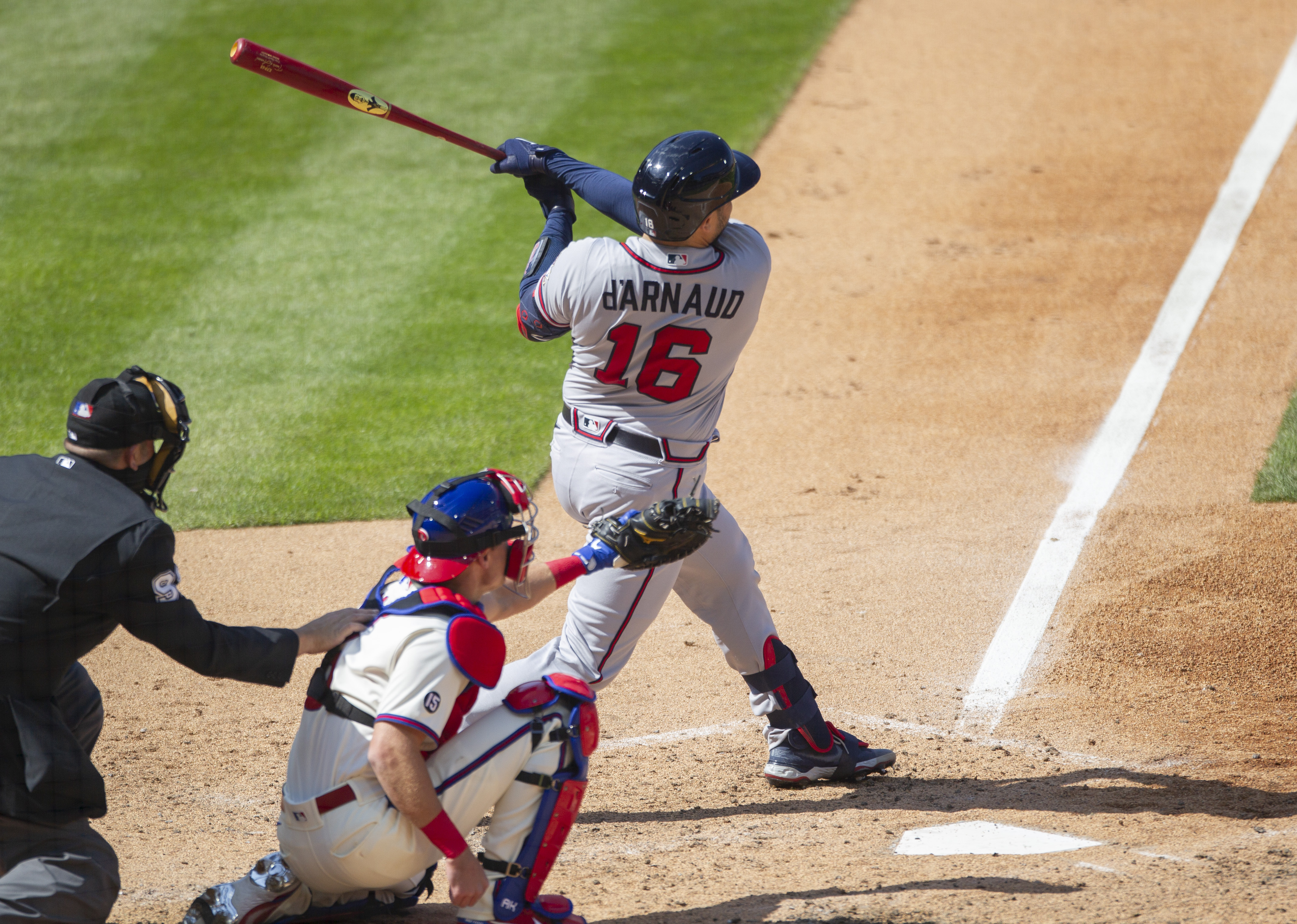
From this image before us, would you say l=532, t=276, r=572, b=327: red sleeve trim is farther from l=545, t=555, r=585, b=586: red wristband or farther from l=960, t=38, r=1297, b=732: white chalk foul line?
l=960, t=38, r=1297, b=732: white chalk foul line

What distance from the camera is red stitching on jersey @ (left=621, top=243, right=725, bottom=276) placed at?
3266mm

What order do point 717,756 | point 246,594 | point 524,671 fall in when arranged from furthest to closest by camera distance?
point 246,594
point 717,756
point 524,671

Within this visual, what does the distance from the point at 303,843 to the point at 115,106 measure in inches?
329

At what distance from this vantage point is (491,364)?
7.02 m

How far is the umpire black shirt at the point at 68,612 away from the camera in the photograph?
101 inches

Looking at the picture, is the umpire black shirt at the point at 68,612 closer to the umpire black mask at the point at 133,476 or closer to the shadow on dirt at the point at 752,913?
the umpire black mask at the point at 133,476

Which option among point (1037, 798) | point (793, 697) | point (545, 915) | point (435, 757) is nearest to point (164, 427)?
point (435, 757)

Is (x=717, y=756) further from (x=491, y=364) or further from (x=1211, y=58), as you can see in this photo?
(x=1211, y=58)

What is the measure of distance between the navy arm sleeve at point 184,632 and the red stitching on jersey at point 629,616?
0.93 meters

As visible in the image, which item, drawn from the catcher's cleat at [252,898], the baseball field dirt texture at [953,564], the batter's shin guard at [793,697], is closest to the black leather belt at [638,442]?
the batter's shin guard at [793,697]

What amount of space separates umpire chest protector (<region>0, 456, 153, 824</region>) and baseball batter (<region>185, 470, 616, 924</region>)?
0.44m

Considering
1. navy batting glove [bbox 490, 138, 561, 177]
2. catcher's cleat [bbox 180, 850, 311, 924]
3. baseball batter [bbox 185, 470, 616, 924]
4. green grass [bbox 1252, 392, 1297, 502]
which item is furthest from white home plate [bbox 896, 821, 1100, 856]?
green grass [bbox 1252, 392, 1297, 502]

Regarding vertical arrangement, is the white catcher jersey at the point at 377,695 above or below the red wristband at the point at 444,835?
above

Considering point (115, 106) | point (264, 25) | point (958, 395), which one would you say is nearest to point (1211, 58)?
point (958, 395)
